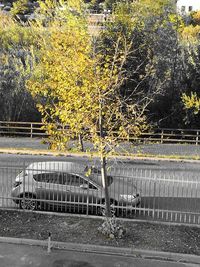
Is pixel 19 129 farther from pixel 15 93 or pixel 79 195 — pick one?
pixel 79 195

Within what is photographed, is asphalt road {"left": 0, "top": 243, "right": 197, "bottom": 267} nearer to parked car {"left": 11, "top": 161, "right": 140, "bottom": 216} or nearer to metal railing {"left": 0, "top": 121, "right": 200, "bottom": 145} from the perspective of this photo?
parked car {"left": 11, "top": 161, "right": 140, "bottom": 216}

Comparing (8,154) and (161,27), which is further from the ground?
(161,27)

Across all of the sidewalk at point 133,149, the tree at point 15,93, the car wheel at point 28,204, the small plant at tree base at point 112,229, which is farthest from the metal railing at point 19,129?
the small plant at tree base at point 112,229

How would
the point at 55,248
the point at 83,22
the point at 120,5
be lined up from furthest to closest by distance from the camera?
the point at 120,5
the point at 83,22
the point at 55,248

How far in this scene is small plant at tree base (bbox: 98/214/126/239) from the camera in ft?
38.3

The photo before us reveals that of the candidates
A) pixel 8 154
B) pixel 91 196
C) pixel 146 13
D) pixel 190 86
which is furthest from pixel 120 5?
pixel 91 196

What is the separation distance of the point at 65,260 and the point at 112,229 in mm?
1635

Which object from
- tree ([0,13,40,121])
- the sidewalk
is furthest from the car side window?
tree ([0,13,40,121])

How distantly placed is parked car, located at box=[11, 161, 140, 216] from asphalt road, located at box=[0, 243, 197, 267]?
2.86 m

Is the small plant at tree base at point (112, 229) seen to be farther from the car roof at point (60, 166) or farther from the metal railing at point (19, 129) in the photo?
the metal railing at point (19, 129)

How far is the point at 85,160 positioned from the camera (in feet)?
76.6

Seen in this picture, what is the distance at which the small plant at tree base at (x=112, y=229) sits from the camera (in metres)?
11.7

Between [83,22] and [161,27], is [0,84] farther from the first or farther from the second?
[161,27]

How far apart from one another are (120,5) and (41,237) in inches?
1225
